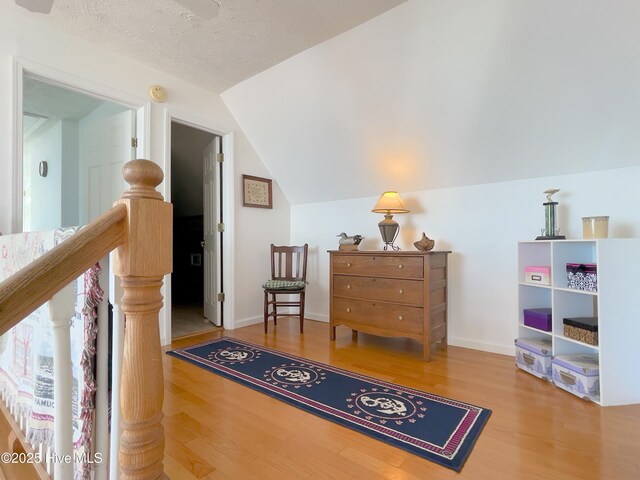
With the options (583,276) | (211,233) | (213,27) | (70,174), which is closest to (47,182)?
(70,174)

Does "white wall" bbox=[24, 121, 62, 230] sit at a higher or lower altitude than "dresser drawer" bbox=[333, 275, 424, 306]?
higher

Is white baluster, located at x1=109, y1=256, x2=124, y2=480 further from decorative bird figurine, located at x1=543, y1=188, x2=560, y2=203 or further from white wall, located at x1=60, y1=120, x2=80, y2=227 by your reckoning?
white wall, located at x1=60, y1=120, x2=80, y2=227

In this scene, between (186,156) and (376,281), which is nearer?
(376,281)

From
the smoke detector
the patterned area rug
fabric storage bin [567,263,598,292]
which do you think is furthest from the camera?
fabric storage bin [567,263,598,292]

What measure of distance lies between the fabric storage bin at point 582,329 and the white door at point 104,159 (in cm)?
350

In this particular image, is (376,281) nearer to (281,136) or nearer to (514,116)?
(514,116)

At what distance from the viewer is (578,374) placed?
1.84 metres

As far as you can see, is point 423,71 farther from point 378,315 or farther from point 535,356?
point 535,356

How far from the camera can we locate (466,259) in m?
2.78

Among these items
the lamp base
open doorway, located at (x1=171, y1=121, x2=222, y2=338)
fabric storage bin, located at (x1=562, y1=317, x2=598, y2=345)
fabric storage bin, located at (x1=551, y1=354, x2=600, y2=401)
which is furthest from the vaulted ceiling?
fabric storage bin, located at (x1=551, y1=354, x2=600, y2=401)

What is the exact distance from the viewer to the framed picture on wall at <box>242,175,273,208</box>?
3.56 m

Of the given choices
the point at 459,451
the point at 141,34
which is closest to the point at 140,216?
the point at 459,451

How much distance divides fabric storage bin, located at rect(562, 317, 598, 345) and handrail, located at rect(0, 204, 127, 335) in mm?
2388

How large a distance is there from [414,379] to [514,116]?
1.96 m
